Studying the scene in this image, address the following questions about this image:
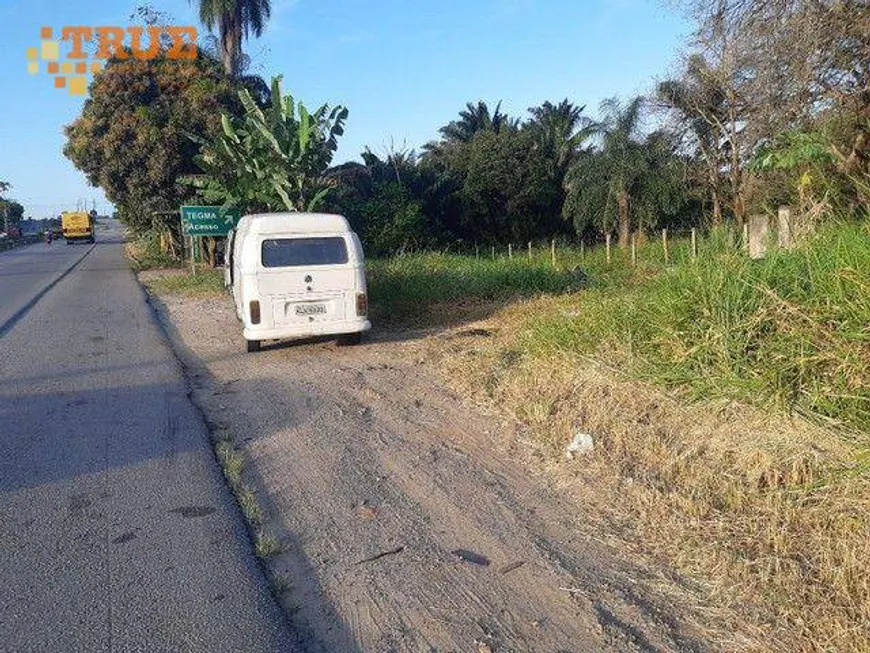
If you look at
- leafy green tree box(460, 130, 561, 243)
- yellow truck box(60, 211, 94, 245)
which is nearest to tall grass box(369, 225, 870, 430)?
leafy green tree box(460, 130, 561, 243)

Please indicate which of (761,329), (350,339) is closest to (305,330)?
(350,339)

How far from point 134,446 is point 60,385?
9.79ft

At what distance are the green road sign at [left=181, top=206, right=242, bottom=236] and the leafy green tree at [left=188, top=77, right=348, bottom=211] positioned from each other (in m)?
1.93

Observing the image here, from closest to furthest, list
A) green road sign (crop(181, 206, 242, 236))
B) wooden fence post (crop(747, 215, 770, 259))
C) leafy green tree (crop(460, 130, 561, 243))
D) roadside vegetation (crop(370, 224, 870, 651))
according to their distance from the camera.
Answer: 1. roadside vegetation (crop(370, 224, 870, 651))
2. wooden fence post (crop(747, 215, 770, 259))
3. green road sign (crop(181, 206, 242, 236))
4. leafy green tree (crop(460, 130, 561, 243))

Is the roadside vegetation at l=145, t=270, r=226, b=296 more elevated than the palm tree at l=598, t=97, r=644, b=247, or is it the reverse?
the palm tree at l=598, t=97, r=644, b=247

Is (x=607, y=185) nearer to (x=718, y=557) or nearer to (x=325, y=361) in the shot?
(x=325, y=361)

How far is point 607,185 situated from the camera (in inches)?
1294

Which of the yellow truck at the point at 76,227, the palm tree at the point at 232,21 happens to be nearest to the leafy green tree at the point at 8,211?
the yellow truck at the point at 76,227

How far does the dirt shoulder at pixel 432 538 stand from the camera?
3.48 metres

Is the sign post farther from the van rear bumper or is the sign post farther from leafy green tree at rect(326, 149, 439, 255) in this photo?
the van rear bumper

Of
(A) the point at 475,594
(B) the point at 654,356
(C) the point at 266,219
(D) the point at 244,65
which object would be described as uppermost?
(D) the point at 244,65

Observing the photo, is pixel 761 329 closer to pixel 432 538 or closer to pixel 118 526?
pixel 432 538

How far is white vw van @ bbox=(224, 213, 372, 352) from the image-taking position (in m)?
10.2

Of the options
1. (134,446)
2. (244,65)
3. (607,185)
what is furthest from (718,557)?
(244,65)
